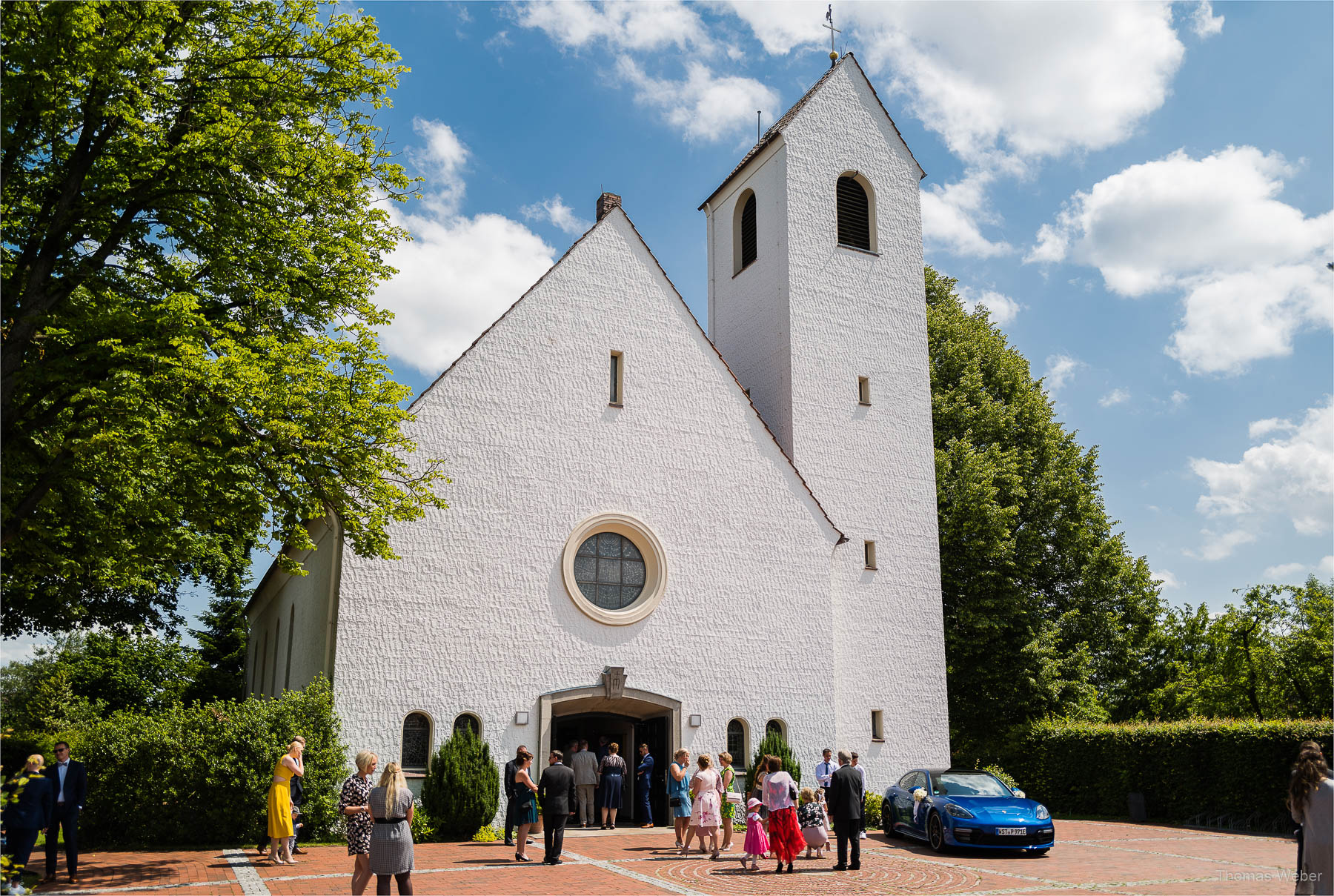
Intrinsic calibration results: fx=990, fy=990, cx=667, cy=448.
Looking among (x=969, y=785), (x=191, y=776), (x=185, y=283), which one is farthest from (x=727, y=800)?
(x=185, y=283)

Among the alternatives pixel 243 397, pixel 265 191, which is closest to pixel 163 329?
pixel 243 397

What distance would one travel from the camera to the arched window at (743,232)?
26.6m

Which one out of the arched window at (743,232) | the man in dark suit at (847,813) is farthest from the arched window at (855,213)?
the man in dark suit at (847,813)

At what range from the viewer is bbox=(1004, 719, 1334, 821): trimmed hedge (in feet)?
63.0

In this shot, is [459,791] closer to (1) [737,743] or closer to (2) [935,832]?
(1) [737,743]

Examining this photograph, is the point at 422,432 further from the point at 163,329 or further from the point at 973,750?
the point at 973,750

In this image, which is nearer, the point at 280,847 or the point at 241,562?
the point at 280,847

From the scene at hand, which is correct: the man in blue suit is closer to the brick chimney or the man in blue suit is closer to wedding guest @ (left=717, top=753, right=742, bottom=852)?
wedding guest @ (left=717, top=753, right=742, bottom=852)

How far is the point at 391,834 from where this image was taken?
8867mm

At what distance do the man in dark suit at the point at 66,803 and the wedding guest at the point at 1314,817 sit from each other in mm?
12796

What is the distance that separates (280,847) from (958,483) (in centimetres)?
2094

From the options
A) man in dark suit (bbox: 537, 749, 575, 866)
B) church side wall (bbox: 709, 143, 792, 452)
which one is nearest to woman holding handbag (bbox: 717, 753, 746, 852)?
man in dark suit (bbox: 537, 749, 575, 866)

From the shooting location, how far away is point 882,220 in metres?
26.0

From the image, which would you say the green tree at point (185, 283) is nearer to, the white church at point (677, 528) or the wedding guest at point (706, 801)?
the white church at point (677, 528)
